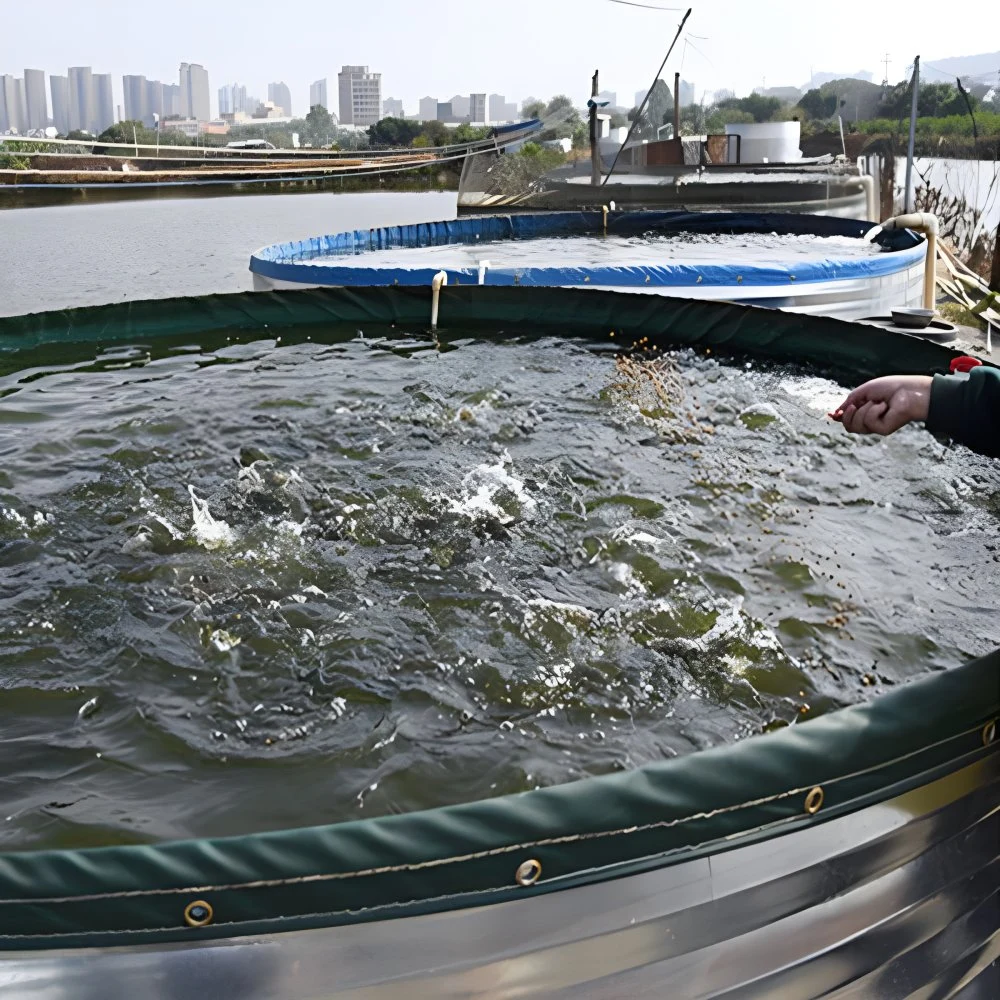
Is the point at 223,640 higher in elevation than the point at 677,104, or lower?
lower

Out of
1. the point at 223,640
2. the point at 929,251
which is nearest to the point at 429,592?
the point at 223,640

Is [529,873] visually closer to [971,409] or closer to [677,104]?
[971,409]

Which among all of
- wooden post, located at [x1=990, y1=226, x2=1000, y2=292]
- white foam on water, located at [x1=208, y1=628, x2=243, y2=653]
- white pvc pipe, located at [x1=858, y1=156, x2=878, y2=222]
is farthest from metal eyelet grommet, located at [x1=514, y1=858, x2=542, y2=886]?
white pvc pipe, located at [x1=858, y1=156, x2=878, y2=222]

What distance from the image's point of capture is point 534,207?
17359 mm

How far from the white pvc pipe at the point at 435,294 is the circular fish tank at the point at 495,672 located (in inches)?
28.8

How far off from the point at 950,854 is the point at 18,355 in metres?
7.91

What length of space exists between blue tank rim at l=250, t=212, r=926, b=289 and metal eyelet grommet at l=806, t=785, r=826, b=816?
7.53m

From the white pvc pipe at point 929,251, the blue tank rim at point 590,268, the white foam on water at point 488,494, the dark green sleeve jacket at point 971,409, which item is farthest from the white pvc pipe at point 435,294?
the dark green sleeve jacket at point 971,409

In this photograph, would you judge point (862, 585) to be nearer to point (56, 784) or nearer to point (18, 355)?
point (56, 784)

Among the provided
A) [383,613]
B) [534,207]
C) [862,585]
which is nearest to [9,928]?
[383,613]

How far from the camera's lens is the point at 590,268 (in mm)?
8672

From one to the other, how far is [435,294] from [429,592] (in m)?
5.09

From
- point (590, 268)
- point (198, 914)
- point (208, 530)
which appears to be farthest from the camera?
point (590, 268)

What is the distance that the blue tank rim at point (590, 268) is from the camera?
8680 millimetres
